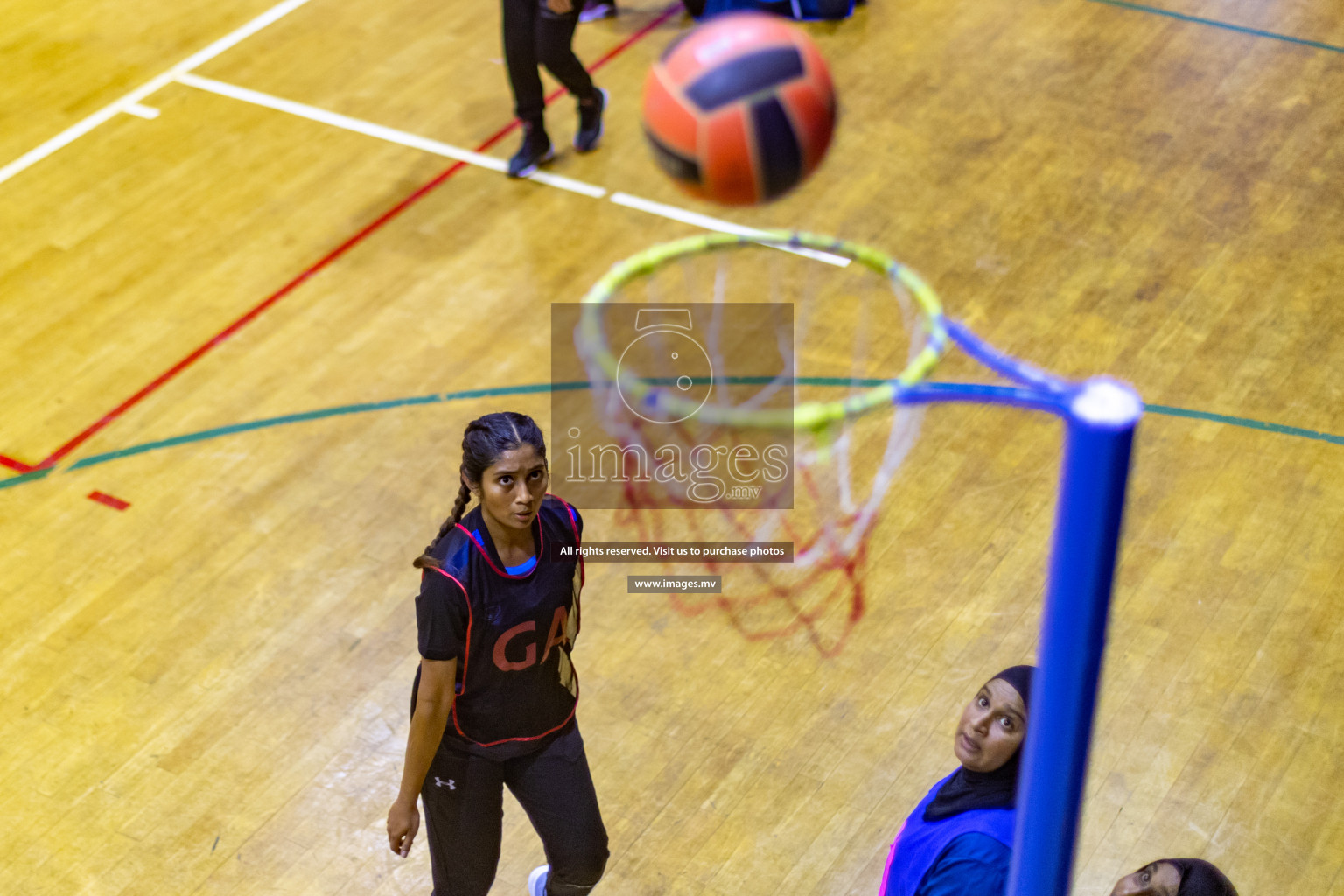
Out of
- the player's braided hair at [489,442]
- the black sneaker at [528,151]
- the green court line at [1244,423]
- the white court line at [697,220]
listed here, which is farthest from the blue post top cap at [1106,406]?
the black sneaker at [528,151]

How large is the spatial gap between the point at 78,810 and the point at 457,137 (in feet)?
14.6

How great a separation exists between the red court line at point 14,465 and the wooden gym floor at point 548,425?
11 millimetres

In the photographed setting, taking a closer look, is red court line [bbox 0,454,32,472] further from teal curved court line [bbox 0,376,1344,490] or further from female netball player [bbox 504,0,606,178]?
female netball player [bbox 504,0,606,178]

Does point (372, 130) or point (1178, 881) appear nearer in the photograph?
point (1178, 881)

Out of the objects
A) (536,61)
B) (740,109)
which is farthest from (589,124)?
(740,109)

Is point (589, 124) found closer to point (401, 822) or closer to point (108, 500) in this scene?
point (108, 500)

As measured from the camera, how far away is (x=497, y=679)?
358 cm

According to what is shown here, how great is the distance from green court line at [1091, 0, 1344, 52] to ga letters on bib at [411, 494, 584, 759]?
672 centimetres

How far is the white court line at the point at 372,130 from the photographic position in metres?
7.52

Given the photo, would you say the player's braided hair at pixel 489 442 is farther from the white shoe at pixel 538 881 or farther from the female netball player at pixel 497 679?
the white shoe at pixel 538 881

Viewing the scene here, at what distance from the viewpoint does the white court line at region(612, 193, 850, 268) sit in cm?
688

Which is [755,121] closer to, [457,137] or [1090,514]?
[1090,514]

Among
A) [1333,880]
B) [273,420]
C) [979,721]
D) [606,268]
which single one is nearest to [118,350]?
[273,420]

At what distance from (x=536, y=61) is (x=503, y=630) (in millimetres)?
4559
